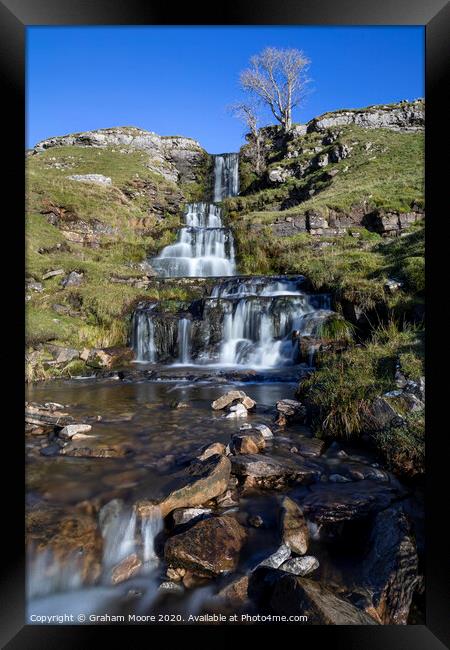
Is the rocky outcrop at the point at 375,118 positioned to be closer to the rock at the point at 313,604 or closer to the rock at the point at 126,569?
the rock at the point at 313,604

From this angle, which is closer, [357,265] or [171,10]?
[171,10]

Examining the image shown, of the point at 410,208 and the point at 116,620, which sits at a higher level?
the point at 410,208

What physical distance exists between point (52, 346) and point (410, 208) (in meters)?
16.3

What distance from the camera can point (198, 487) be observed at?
306cm

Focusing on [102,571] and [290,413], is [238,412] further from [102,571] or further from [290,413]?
[102,571]

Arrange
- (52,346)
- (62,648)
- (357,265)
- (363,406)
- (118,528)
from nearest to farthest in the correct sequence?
(62,648) → (118,528) → (363,406) → (52,346) → (357,265)

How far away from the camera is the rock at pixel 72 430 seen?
4582 mm

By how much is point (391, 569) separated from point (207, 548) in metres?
1.18

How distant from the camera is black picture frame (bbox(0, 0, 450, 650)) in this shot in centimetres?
195

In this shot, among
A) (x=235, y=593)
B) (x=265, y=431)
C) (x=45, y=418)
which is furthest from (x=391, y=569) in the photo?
(x=45, y=418)

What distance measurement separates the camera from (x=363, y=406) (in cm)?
421
